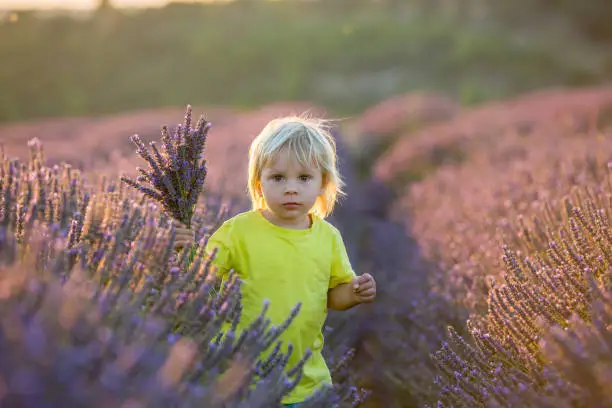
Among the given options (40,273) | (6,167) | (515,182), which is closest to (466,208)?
(515,182)

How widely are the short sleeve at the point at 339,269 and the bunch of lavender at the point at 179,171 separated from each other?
23.3 inches

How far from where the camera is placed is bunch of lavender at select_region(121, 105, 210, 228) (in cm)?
231

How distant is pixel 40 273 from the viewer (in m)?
1.65

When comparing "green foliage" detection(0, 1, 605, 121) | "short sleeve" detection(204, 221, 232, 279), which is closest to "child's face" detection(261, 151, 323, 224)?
"short sleeve" detection(204, 221, 232, 279)

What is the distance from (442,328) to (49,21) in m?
32.6

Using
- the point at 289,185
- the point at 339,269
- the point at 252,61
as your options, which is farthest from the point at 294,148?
the point at 252,61

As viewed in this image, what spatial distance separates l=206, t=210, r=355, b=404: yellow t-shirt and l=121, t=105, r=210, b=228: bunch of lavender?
7.4 inches

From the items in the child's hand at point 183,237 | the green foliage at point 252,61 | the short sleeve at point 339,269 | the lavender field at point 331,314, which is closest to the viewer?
the lavender field at point 331,314

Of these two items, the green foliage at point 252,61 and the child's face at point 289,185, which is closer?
the child's face at point 289,185

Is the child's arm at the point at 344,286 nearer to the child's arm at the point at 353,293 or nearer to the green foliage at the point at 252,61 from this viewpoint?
the child's arm at the point at 353,293

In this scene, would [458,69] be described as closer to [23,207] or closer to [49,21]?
[49,21]

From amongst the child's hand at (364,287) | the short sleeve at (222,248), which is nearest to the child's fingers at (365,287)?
the child's hand at (364,287)

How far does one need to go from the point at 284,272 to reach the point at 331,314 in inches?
62.0

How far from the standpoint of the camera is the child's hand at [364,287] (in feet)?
8.05
